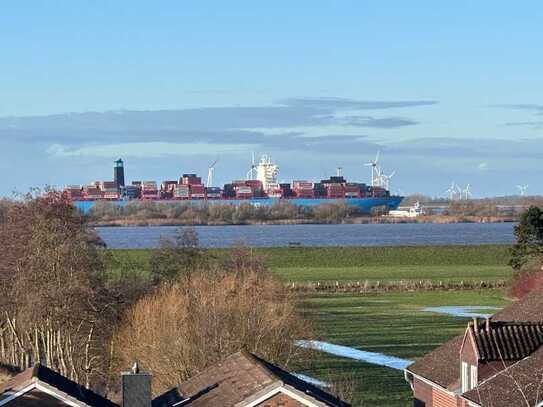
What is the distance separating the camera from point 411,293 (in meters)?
87.9

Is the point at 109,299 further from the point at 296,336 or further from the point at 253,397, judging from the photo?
the point at 253,397

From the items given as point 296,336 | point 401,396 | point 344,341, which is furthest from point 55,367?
point 344,341

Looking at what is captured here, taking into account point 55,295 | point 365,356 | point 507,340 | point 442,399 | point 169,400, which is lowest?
point 365,356

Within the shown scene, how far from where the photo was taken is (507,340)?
2491cm

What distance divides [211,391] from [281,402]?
2.30 metres

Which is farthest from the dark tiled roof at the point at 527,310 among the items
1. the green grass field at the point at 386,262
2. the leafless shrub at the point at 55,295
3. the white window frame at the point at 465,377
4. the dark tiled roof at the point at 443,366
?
the green grass field at the point at 386,262

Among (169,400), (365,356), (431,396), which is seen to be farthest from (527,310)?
(365,356)

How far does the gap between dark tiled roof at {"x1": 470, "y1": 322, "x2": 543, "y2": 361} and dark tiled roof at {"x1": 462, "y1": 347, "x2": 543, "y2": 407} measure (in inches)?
16.8

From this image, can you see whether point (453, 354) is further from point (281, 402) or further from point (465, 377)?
point (281, 402)

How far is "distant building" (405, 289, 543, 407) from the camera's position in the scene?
2272 cm

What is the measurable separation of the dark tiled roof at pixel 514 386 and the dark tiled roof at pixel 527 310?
3.68 m

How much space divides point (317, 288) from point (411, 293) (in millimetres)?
6987

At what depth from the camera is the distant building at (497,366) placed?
74.5 feet

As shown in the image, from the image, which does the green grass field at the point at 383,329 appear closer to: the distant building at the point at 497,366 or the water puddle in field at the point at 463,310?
the water puddle in field at the point at 463,310
